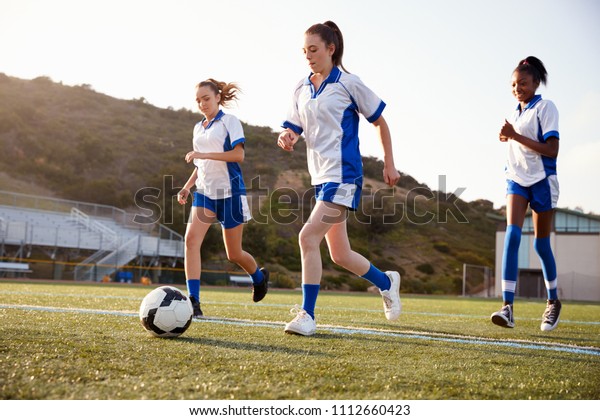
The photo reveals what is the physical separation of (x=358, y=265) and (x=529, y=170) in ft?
6.39

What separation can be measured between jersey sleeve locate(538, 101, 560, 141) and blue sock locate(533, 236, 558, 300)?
39.1 inches

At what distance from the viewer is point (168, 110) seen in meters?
74.4

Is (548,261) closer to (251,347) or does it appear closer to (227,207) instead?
(227,207)

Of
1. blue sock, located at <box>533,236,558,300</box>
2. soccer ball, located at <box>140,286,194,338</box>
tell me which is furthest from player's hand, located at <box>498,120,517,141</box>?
soccer ball, located at <box>140,286,194,338</box>

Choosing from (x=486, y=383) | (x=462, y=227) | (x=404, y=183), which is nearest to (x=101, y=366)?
(x=486, y=383)

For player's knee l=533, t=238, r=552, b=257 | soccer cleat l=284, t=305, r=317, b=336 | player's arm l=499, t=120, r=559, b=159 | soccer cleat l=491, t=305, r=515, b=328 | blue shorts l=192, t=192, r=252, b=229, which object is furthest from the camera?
blue shorts l=192, t=192, r=252, b=229

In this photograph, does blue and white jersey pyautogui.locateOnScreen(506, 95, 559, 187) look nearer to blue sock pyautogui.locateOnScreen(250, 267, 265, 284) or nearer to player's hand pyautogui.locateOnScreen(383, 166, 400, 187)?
player's hand pyautogui.locateOnScreen(383, 166, 400, 187)

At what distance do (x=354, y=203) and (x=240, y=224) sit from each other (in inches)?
77.4

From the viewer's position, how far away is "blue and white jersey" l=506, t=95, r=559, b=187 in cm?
547

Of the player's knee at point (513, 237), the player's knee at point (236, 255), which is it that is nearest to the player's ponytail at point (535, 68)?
the player's knee at point (513, 237)

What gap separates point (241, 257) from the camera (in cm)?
636

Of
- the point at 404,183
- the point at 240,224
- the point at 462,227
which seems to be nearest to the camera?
the point at 240,224
